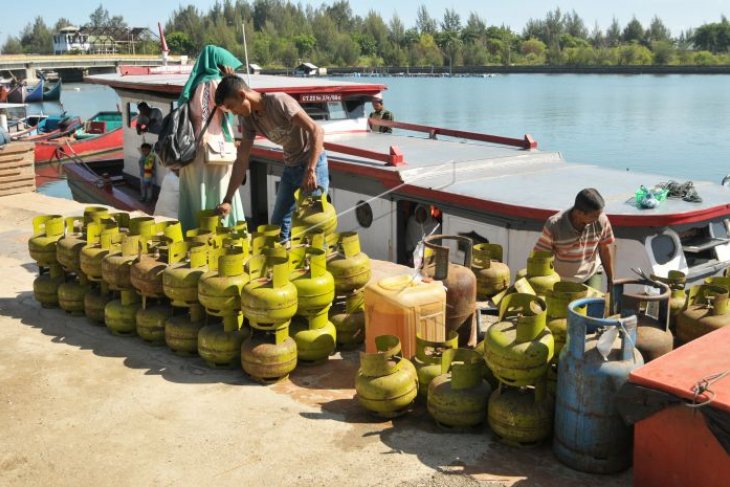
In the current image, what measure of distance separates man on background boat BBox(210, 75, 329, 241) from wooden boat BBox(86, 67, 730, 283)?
71.7 inches

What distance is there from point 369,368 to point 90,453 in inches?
69.1

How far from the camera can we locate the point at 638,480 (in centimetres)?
388

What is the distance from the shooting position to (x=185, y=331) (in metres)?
5.69

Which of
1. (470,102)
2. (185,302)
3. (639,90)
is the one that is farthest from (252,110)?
(639,90)

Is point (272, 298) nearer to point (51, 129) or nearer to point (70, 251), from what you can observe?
point (70, 251)

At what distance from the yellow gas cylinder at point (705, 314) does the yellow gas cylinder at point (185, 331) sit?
351 centimetres

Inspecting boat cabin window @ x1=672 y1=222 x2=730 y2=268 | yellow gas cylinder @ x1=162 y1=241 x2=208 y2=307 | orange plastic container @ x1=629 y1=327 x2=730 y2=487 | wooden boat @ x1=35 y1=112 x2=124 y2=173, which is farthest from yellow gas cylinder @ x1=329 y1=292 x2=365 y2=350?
wooden boat @ x1=35 y1=112 x2=124 y2=173

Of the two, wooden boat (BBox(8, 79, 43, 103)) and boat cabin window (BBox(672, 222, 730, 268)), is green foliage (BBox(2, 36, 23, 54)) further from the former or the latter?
boat cabin window (BBox(672, 222, 730, 268))

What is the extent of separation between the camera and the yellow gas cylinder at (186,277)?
218 inches

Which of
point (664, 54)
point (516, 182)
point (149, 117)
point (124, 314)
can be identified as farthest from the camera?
point (664, 54)

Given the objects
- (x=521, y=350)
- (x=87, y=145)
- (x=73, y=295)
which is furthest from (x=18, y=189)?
(x=87, y=145)

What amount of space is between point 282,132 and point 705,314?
147 inches

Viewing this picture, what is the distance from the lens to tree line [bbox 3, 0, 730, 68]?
119 m

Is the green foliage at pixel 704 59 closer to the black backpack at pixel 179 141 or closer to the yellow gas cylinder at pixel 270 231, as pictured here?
the black backpack at pixel 179 141
